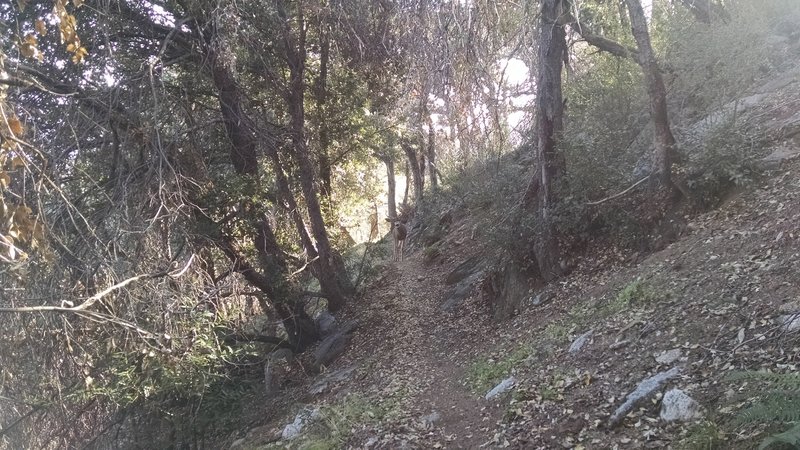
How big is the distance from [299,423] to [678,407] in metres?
4.96

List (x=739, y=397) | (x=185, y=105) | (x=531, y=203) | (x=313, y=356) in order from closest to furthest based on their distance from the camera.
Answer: (x=739, y=397), (x=185, y=105), (x=531, y=203), (x=313, y=356)

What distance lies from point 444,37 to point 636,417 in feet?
15.0

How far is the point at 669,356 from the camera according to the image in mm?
4719

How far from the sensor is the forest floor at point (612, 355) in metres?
4.11

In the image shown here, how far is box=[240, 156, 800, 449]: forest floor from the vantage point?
4.11 m

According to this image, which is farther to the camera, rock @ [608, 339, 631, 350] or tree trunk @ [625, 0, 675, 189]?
tree trunk @ [625, 0, 675, 189]

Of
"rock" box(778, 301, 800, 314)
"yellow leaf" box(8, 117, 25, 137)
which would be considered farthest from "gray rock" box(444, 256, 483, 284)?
"yellow leaf" box(8, 117, 25, 137)

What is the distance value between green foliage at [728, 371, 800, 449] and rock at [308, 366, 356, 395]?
21.9 feet

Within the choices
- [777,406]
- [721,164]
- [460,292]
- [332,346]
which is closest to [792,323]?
→ [777,406]

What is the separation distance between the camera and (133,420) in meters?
8.45

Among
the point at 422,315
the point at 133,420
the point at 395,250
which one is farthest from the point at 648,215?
the point at 395,250

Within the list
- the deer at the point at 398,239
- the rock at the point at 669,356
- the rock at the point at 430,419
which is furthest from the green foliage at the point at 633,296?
the deer at the point at 398,239

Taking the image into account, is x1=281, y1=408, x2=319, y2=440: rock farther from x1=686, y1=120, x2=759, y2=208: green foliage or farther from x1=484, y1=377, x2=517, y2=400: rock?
x1=686, y1=120, x2=759, y2=208: green foliage

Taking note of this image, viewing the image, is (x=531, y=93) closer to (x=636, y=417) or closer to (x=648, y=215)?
(x=648, y=215)
